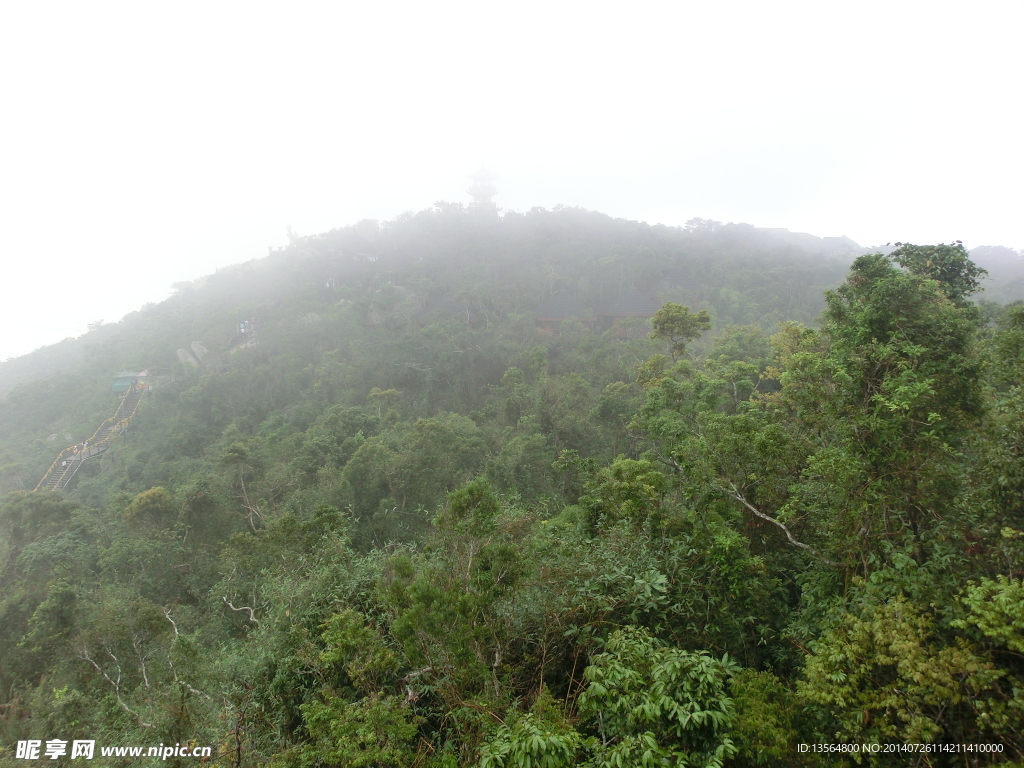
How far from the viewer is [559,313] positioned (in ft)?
117

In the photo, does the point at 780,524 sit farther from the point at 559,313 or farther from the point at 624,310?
the point at 559,313

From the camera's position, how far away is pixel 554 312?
35781 mm

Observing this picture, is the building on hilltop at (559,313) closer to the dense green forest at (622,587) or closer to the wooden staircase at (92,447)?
the dense green forest at (622,587)

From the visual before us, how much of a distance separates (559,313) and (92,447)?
1218 inches

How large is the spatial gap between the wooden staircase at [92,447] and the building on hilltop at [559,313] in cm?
2729

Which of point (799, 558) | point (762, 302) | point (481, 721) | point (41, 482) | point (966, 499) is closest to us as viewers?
point (481, 721)

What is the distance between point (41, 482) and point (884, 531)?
3484 centimetres

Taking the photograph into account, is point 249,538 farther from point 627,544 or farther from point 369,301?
point 369,301

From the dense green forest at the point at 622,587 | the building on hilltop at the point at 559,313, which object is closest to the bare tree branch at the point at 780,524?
the dense green forest at the point at 622,587

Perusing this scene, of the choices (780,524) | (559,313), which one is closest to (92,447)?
(559,313)

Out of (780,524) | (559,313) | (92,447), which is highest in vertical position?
(559,313)

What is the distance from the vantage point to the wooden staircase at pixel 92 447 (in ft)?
79.6

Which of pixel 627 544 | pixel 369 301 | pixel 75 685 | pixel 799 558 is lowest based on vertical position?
pixel 75 685

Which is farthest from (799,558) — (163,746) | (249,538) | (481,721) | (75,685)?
(75,685)
